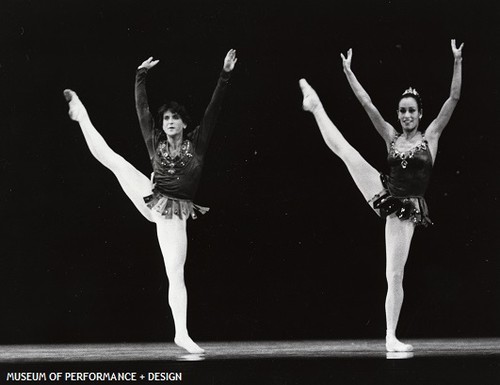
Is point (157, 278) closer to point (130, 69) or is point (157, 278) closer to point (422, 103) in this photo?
point (130, 69)

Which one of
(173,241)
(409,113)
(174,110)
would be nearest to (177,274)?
(173,241)

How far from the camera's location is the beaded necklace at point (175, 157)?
4707 mm

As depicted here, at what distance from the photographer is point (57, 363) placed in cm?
450

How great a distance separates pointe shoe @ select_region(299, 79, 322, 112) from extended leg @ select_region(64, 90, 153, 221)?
A: 0.94 metres

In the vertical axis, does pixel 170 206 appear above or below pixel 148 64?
below

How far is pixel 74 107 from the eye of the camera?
505 centimetres

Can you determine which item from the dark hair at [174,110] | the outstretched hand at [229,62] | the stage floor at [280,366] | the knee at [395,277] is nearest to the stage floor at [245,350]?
the stage floor at [280,366]

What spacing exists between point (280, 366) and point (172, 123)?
4.42 ft

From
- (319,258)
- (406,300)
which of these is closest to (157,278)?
(319,258)

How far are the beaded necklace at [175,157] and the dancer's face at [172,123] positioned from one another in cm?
8

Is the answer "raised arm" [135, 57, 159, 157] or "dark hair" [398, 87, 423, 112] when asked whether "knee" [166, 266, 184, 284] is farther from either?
"dark hair" [398, 87, 423, 112]

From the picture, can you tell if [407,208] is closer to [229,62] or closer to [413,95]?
[413,95]

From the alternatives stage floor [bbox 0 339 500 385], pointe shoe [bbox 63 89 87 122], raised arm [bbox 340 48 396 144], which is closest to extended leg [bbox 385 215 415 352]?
stage floor [bbox 0 339 500 385]

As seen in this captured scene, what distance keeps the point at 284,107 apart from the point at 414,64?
0.76 m
